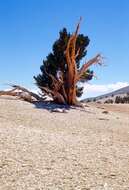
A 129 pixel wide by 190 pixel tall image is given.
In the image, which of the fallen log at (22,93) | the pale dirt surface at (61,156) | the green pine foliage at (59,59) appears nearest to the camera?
the pale dirt surface at (61,156)

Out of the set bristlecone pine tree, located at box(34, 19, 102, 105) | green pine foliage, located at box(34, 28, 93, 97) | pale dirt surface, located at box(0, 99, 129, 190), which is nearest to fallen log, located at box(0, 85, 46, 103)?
bristlecone pine tree, located at box(34, 19, 102, 105)

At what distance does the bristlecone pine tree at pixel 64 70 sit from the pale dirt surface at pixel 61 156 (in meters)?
9.74

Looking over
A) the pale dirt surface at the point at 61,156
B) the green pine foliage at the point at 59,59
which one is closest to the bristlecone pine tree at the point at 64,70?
the green pine foliage at the point at 59,59

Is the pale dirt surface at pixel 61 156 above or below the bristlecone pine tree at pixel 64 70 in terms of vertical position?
below

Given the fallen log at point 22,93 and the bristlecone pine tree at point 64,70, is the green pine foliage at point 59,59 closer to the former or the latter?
the bristlecone pine tree at point 64,70

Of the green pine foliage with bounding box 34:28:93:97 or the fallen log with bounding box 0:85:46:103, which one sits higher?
the green pine foliage with bounding box 34:28:93:97

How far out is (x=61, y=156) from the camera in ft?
32.9

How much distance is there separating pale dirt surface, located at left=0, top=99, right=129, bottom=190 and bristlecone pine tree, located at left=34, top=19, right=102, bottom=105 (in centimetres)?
974

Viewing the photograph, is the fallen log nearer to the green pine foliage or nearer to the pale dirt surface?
the green pine foliage

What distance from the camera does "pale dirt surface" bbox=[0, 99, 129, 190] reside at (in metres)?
8.13

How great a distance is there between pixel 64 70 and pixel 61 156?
1942cm

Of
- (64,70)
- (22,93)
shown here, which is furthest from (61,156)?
(64,70)

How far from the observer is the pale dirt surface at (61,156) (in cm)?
813

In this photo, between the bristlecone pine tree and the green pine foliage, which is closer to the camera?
the bristlecone pine tree
